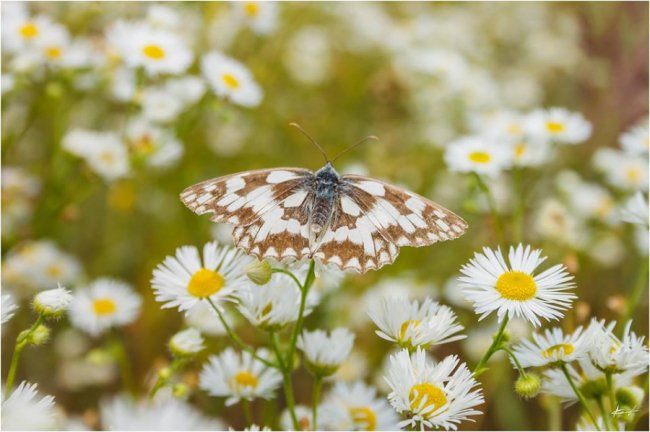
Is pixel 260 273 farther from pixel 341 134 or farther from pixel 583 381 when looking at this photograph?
pixel 341 134

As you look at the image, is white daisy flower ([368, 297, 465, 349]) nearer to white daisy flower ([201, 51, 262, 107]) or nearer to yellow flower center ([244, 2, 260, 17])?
white daisy flower ([201, 51, 262, 107])

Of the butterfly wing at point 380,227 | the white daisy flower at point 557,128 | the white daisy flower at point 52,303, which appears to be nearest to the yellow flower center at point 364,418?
the butterfly wing at point 380,227

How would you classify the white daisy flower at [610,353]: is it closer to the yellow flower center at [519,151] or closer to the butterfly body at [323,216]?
the butterfly body at [323,216]

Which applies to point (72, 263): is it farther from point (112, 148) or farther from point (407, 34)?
point (407, 34)

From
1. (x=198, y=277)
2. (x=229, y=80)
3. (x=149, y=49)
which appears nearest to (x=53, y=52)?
(x=149, y=49)

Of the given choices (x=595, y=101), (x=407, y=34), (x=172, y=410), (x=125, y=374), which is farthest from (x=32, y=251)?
(x=595, y=101)

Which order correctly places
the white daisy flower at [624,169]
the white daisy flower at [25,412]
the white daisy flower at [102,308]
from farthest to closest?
the white daisy flower at [624,169]
the white daisy flower at [102,308]
the white daisy flower at [25,412]

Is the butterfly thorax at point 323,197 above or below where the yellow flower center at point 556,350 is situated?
above
